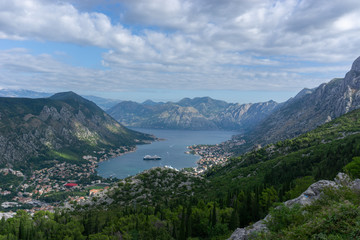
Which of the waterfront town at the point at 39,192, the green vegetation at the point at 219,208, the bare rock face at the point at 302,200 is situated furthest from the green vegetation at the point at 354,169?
the waterfront town at the point at 39,192

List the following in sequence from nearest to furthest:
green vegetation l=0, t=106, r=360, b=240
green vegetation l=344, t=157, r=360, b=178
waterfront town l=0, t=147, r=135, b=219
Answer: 1. green vegetation l=0, t=106, r=360, b=240
2. green vegetation l=344, t=157, r=360, b=178
3. waterfront town l=0, t=147, r=135, b=219

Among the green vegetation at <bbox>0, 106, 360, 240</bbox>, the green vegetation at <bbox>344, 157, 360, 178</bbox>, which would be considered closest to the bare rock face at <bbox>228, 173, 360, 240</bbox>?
the green vegetation at <bbox>0, 106, 360, 240</bbox>

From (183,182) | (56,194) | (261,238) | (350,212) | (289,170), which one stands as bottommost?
(56,194)

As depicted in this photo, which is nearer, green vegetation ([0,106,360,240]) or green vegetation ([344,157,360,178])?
green vegetation ([0,106,360,240])

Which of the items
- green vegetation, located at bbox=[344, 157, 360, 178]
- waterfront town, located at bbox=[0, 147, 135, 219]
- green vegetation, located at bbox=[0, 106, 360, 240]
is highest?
green vegetation, located at bbox=[344, 157, 360, 178]

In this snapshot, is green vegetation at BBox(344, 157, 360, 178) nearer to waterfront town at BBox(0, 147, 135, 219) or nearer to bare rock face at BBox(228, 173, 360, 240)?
bare rock face at BBox(228, 173, 360, 240)

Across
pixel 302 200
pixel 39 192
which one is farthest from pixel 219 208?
pixel 39 192

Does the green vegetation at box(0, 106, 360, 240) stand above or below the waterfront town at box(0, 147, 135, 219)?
above

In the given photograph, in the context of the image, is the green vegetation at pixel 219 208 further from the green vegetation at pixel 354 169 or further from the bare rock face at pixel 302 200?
the bare rock face at pixel 302 200

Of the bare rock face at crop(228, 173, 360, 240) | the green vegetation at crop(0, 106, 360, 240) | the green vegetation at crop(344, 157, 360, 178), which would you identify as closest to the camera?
the green vegetation at crop(0, 106, 360, 240)

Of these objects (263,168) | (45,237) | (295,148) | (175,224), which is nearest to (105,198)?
(45,237)

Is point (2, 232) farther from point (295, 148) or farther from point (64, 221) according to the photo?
point (295, 148)
